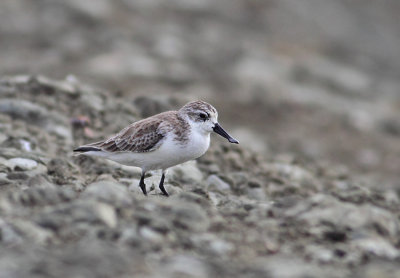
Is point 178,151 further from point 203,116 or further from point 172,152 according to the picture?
point 203,116

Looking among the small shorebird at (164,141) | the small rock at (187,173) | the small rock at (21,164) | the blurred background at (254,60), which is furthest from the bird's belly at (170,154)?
the blurred background at (254,60)

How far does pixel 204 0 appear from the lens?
2670 centimetres

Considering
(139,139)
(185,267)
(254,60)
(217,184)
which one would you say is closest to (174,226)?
(185,267)

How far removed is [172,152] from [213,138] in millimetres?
4422

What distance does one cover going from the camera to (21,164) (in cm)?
946

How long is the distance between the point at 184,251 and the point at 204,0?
21.4 m

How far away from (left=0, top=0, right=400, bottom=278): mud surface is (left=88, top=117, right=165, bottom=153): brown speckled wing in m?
0.53

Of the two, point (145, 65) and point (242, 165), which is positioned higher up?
point (145, 65)

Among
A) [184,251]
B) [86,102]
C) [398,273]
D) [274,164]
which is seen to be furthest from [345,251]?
[86,102]

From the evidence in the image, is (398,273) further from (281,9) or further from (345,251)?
(281,9)

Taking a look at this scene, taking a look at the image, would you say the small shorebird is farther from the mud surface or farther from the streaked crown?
the mud surface

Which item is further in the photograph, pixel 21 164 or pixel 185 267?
pixel 21 164

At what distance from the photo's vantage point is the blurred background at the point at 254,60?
1781cm

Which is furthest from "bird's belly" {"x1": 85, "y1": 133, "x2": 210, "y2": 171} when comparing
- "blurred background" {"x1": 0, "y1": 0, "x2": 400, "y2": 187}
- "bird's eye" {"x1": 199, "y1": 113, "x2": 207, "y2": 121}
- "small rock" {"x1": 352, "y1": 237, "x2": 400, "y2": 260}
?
"blurred background" {"x1": 0, "y1": 0, "x2": 400, "y2": 187}
